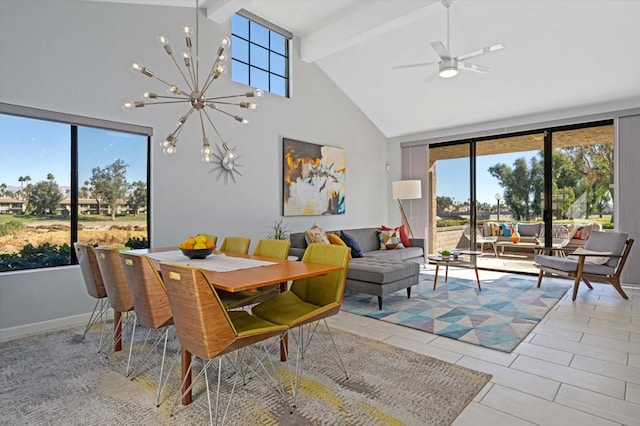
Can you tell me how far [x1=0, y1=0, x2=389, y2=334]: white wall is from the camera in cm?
335

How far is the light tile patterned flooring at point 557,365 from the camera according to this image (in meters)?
2.03

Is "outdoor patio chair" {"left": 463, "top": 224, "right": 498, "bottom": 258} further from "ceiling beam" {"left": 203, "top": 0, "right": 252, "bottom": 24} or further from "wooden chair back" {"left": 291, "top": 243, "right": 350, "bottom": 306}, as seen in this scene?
"ceiling beam" {"left": 203, "top": 0, "right": 252, "bottom": 24}

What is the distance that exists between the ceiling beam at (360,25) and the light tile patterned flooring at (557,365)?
372cm

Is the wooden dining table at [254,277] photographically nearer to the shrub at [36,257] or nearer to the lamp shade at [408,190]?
the shrub at [36,257]

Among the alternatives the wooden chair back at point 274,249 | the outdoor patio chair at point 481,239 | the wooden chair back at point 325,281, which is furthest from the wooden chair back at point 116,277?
the outdoor patio chair at point 481,239

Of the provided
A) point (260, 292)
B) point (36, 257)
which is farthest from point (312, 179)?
point (36, 257)

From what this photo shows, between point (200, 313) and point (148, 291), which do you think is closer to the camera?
point (200, 313)

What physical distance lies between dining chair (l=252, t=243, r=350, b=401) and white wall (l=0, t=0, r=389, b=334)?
7.68 feet

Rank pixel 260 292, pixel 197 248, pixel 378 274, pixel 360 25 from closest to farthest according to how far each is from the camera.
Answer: pixel 197 248, pixel 260 292, pixel 378 274, pixel 360 25

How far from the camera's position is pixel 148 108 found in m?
4.15

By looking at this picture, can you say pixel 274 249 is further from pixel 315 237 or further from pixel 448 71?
pixel 448 71

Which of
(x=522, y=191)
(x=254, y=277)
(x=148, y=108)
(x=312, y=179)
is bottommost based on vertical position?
(x=254, y=277)

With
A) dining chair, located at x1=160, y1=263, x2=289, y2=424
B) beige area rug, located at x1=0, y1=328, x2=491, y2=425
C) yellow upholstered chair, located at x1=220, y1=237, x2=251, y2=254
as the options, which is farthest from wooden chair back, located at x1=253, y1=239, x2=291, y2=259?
dining chair, located at x1=160, y1=263, x2=289, y2=424

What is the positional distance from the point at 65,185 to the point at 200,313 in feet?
9.76
